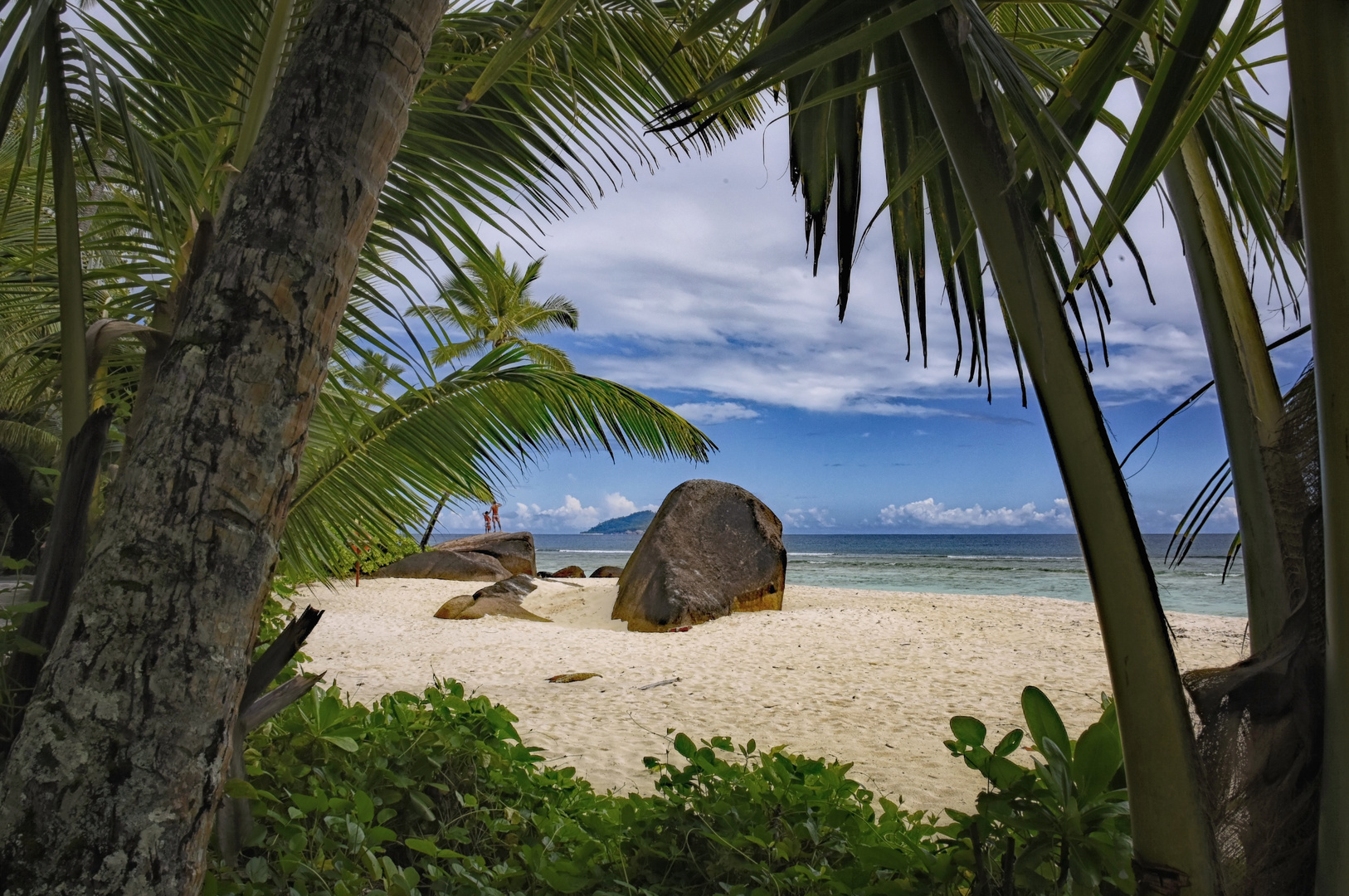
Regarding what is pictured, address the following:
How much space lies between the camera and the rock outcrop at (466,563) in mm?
15234

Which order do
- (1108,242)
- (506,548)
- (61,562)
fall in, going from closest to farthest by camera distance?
(1108,242) < (61,562) < (506,548)

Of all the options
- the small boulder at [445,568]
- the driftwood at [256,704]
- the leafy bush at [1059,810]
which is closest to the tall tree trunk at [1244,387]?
the leafy bush at [1059,810]

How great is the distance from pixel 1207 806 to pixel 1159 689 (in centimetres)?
17

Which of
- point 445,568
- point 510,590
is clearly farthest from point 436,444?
point 445,568

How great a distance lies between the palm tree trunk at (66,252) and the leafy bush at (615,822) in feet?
3.03

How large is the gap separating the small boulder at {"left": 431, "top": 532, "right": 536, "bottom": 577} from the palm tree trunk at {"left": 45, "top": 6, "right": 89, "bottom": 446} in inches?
578

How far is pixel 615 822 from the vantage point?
215 centimetres

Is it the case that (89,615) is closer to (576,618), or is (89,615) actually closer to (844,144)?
(844,144)

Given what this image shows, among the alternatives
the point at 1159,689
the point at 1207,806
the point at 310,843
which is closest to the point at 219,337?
the point at 310,843

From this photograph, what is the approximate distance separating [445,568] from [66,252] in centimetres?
1429

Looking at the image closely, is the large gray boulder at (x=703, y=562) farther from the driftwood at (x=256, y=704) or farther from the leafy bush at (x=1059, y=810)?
the leafy bush at (x=1059, y=810)

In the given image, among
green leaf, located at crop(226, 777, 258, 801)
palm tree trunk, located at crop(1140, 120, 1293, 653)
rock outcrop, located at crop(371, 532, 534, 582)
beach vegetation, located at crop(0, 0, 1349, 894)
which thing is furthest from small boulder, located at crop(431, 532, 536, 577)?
palm tree trunk, located at crop(1140, 120, 1293, 653)

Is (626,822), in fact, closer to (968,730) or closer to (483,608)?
(968,730)

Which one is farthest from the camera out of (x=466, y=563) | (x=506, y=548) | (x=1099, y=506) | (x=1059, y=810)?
(x=506, y=548)
